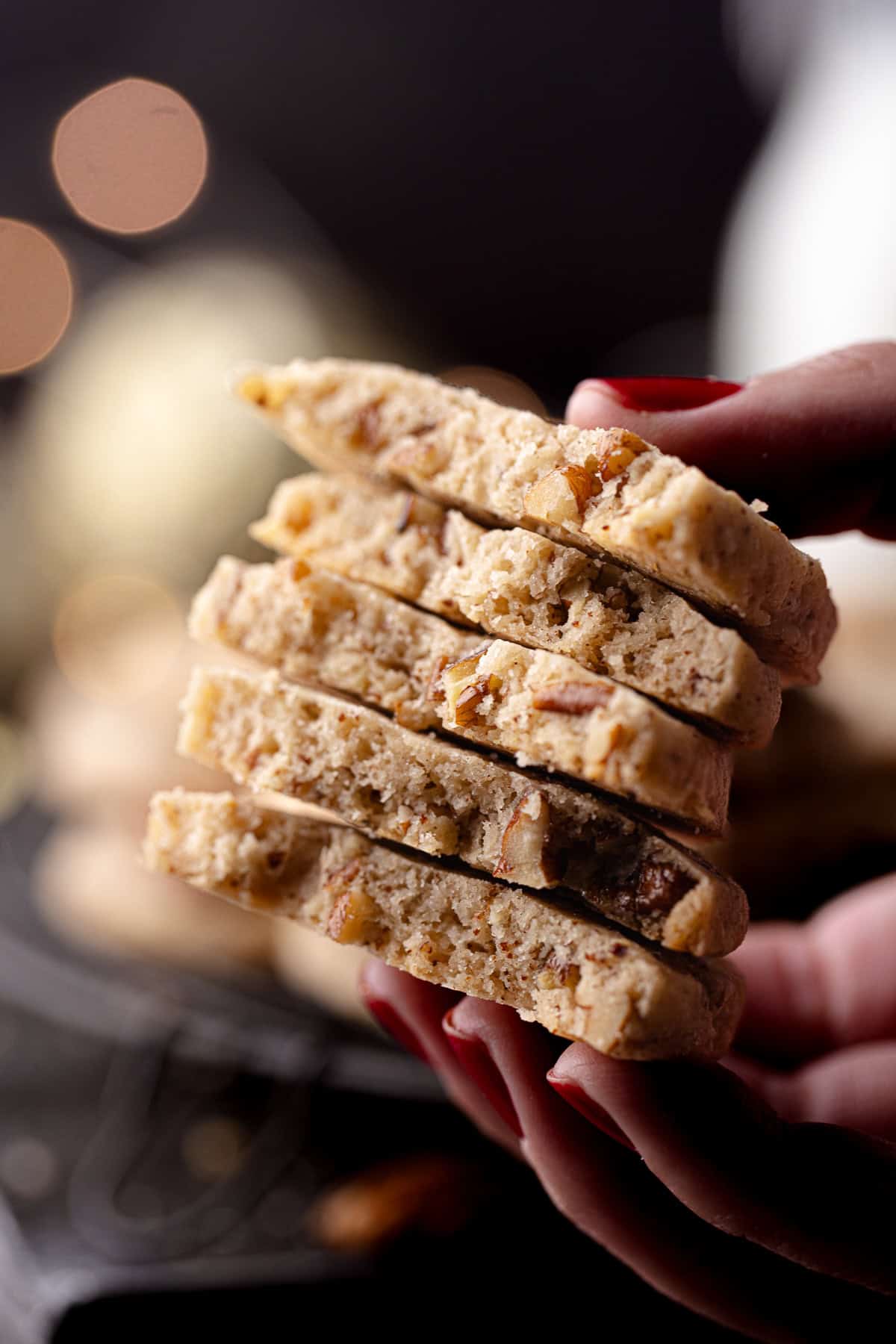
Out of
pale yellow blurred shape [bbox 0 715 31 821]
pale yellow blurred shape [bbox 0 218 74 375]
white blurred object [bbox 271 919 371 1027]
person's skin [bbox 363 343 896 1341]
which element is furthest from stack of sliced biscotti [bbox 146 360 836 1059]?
pale yellow blurred shape [bbox 0 218 74 375]

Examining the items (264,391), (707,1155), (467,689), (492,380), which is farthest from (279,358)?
(707,1155)

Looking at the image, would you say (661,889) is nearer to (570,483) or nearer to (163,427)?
(570,483)

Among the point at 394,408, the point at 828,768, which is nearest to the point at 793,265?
the point at 828,768

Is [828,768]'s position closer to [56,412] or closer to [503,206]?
[56,412]

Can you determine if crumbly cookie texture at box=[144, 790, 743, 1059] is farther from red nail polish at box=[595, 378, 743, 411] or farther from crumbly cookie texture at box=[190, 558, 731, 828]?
red nail polish at box=[595, 378, 743, 411]

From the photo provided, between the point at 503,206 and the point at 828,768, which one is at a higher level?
the point at 503,206
